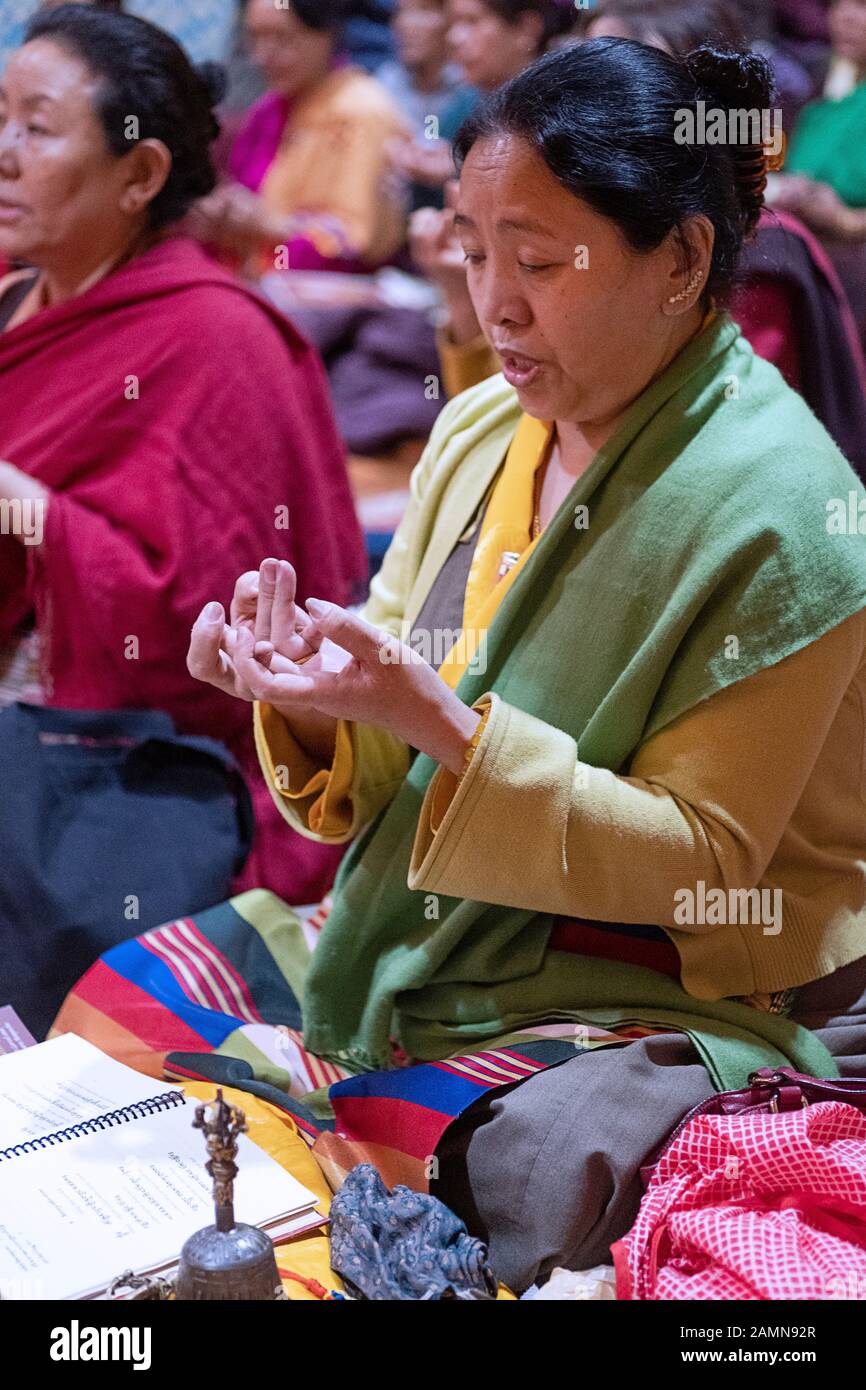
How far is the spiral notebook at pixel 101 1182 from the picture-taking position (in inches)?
50.7

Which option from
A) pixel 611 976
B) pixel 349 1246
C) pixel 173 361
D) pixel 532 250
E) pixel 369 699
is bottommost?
pixel 349 1246

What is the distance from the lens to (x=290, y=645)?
1371 millimetres

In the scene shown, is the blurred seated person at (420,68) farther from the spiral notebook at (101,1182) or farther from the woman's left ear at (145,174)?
the spiral notebook at (101,1182)

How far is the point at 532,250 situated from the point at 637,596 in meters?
0.30

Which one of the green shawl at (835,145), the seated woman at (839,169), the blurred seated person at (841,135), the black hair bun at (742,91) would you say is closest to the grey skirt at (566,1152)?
the black hair bun at (742,91)

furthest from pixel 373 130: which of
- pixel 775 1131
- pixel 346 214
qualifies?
pixel 775 1131

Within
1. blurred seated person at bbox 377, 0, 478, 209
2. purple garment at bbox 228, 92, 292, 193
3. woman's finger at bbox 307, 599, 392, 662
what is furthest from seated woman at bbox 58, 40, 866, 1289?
purple garment at bbox 228, 92, 292, 193

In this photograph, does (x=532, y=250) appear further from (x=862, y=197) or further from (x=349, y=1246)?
(x=862, y=197)

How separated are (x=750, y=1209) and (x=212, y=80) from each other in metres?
1.56

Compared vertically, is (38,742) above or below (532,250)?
below

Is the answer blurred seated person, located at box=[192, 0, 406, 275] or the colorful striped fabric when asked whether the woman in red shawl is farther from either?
blurred seated person, located at box=[192, 0, 406, 275]

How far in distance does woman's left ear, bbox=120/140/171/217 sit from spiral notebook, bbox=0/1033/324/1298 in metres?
1.08

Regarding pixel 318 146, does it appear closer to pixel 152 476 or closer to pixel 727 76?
pixel 152 476

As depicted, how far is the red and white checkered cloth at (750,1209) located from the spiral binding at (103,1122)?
1.39ft
